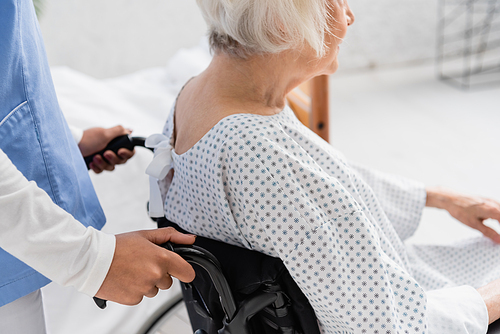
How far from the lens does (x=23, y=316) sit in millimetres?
726

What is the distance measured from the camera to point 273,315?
677 mm

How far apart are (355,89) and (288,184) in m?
3.47

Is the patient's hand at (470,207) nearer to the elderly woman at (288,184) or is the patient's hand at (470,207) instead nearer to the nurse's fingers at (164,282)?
the elderly woman at (288,184)

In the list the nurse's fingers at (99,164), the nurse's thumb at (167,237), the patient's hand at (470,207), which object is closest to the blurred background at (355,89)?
the nurse's fingers at (99,164)

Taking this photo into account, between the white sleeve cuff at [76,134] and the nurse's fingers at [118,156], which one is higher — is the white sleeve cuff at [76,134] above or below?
above

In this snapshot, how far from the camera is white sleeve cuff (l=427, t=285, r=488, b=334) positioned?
73 centimetres

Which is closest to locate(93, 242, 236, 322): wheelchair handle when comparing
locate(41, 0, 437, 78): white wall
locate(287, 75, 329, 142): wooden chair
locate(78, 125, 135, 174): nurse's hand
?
locate(78, 125, 135, 174): nurse's hand

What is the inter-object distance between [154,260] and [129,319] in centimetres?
81

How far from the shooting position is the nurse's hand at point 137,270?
58cm

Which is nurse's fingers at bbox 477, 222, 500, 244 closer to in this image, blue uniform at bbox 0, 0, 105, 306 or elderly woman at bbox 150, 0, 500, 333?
elderly woman at bbox 150, 0, 500, 333

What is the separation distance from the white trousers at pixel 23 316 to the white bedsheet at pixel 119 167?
0.53 metres

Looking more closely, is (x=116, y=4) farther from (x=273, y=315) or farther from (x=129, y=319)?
(x=273, y=315)

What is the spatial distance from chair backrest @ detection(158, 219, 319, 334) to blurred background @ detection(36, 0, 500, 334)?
0.57 meters

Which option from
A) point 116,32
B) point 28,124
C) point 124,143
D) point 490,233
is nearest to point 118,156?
point 124,143
